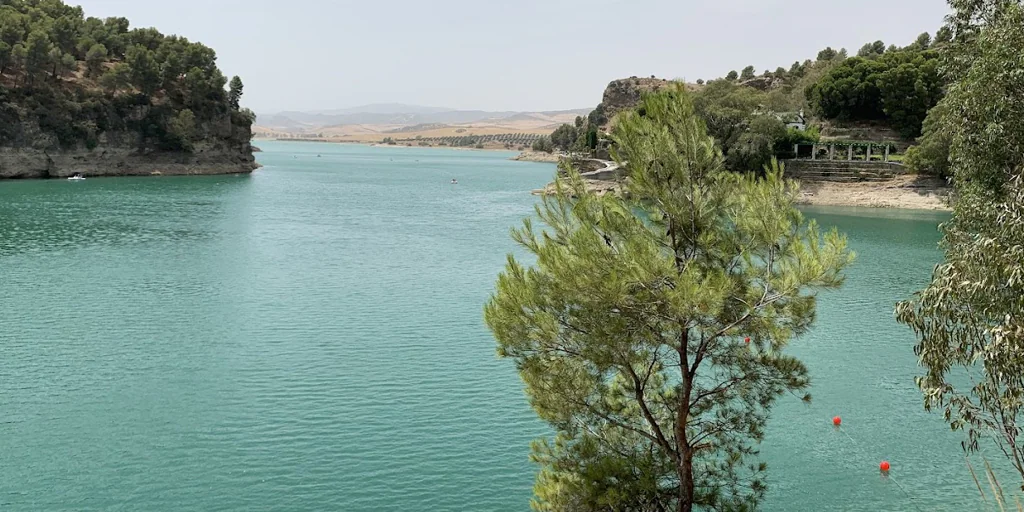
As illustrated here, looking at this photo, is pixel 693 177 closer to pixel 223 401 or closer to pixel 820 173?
pixel 223 401

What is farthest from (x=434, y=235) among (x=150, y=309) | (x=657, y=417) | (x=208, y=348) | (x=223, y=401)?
(x=657, y=417)

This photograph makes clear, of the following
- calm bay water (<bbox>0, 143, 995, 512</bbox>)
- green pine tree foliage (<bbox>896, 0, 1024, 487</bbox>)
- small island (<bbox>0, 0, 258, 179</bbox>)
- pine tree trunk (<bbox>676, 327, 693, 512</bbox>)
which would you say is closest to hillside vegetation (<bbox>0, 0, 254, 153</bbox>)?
small island (<bbox>0, 0, 258, 179</bbox>)

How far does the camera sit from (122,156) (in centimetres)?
9700

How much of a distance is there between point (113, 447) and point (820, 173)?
6774 cm

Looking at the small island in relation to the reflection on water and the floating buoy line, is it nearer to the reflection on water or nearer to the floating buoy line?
the reflection on water

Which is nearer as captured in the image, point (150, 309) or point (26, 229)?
point (150, 309)

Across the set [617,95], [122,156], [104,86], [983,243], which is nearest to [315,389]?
[983,243]

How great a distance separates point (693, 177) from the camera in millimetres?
12078

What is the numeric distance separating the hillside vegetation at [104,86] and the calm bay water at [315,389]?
51112 millimetres

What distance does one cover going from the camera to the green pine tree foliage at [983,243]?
9.12 m

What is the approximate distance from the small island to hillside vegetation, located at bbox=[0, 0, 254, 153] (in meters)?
0.13

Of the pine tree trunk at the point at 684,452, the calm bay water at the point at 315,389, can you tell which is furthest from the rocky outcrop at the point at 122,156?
the pine tree trunk at the point at 684,452

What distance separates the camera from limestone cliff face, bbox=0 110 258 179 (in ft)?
283

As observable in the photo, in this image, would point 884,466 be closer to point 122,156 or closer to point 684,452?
point 684,452
